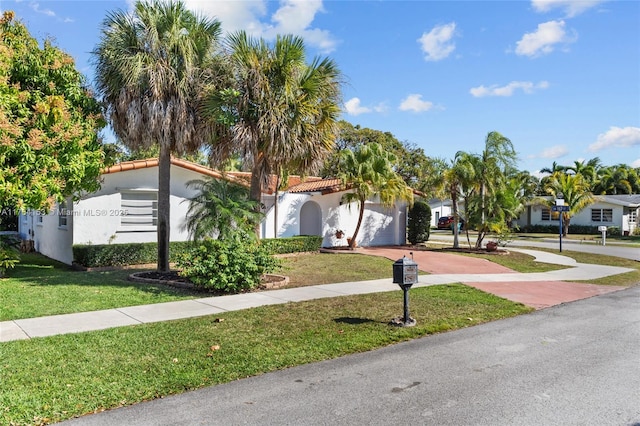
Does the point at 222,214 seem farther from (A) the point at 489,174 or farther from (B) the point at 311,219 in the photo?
(A) the point at 489,174

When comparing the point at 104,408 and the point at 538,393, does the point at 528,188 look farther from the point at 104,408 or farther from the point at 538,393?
the point at 104,408

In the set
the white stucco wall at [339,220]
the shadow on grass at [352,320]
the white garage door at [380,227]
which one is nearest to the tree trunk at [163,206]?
the white stucco wall at [339,220]

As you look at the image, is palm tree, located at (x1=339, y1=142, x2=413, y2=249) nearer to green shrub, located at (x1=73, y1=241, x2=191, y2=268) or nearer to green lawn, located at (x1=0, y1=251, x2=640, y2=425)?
green shrub, located at (x1=73, y1=241, x2=191, y2=268)

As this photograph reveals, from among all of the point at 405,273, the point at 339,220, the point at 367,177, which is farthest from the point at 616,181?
the point at 405,273

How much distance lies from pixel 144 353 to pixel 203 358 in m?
0.78

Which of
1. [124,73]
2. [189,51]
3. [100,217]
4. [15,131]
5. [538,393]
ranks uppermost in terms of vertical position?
[189,51]

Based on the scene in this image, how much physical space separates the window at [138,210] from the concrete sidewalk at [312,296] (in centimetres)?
791

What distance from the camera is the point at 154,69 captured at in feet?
37.3

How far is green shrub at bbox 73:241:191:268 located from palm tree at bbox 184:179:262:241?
2914 mm

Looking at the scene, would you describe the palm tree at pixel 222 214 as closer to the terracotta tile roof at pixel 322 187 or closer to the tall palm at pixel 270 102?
the tall palm at pixel 270 102

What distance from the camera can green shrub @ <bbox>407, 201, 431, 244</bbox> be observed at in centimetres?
2453

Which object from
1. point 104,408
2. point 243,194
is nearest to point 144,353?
point 104,408

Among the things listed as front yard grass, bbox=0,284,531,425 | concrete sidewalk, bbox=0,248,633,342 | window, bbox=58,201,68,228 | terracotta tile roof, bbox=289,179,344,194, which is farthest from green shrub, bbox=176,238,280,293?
terracotta tile roof, bbox=289,179,344,194

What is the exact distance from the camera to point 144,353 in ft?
18.9
